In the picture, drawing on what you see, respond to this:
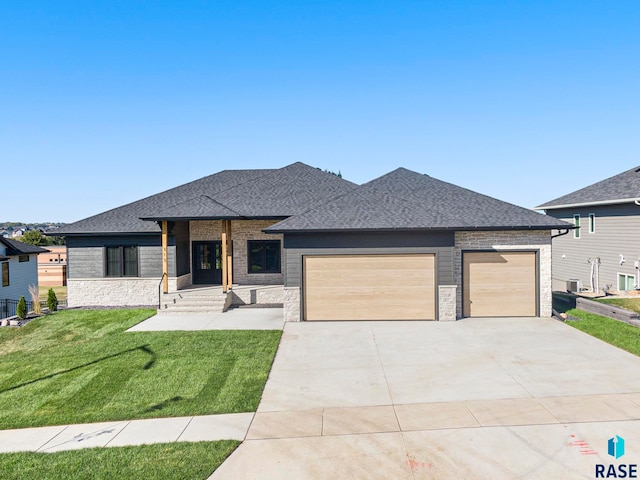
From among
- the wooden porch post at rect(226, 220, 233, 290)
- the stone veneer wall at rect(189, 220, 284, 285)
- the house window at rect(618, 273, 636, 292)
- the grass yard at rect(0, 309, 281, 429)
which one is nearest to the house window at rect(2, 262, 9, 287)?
the grass yard at rect(0, 309, 281, 429)

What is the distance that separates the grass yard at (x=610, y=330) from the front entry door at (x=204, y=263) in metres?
14.3

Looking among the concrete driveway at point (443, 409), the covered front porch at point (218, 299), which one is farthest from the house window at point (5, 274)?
the concrete driveway at point (443, 409)

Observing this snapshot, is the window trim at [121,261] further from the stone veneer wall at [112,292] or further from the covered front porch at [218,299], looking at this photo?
the covered front porch at [218,299]

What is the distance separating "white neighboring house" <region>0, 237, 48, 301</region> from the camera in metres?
22.1

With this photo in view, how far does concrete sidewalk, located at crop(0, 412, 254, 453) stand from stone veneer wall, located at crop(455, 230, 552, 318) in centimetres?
955

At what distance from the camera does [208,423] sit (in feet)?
21.4

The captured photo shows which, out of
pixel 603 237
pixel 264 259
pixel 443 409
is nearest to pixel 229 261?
pixel 264 259

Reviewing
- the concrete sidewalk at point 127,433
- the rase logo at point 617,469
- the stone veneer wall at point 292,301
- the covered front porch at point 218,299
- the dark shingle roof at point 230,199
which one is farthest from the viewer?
the dark shingle roof at point 230,199

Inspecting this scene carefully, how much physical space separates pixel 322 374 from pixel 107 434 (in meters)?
4.21

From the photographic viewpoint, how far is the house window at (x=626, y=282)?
1904cm

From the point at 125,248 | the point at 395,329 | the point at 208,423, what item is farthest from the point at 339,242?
the point at 125,248

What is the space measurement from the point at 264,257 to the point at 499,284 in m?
9.81

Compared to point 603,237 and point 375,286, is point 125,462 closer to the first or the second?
point 375,286

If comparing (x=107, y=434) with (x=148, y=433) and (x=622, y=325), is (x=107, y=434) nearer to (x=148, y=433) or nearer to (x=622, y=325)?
(x=148, y=433)
